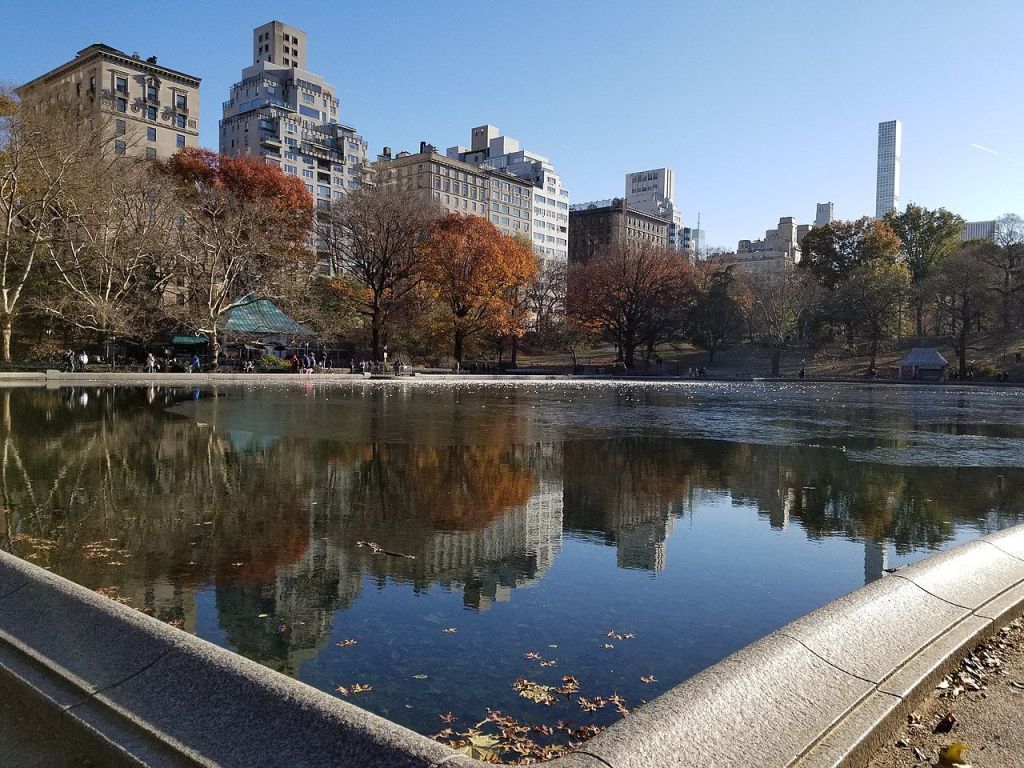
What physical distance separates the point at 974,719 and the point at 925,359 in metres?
62.9

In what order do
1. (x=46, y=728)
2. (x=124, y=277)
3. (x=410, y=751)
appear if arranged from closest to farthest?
1. (x=410, y=751)
2. (x=46, y=728)
3. (x=124, y=277)

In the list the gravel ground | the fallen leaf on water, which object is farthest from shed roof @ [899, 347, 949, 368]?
the fallen leaf on water

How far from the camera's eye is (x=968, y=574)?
4891mm

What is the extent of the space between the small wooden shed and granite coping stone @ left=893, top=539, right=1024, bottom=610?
6018 centimetres

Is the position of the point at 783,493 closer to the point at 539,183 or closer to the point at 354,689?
the point at 354,689

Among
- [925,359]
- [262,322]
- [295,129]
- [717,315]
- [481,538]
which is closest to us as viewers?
[481,538]

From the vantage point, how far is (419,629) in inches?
191

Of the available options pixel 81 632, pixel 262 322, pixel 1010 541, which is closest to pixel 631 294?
pixel 262 322

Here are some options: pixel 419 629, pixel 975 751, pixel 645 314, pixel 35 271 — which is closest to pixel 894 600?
pixel 975 751

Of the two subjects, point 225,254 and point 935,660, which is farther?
point 225,254

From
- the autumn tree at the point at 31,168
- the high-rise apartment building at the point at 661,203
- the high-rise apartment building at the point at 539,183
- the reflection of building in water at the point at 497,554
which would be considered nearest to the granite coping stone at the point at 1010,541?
the reflection of building in water at the point at 497,554

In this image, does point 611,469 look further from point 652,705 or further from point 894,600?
point 652,705

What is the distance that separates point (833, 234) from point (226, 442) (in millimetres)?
75515

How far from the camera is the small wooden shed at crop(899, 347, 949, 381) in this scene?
189ft
